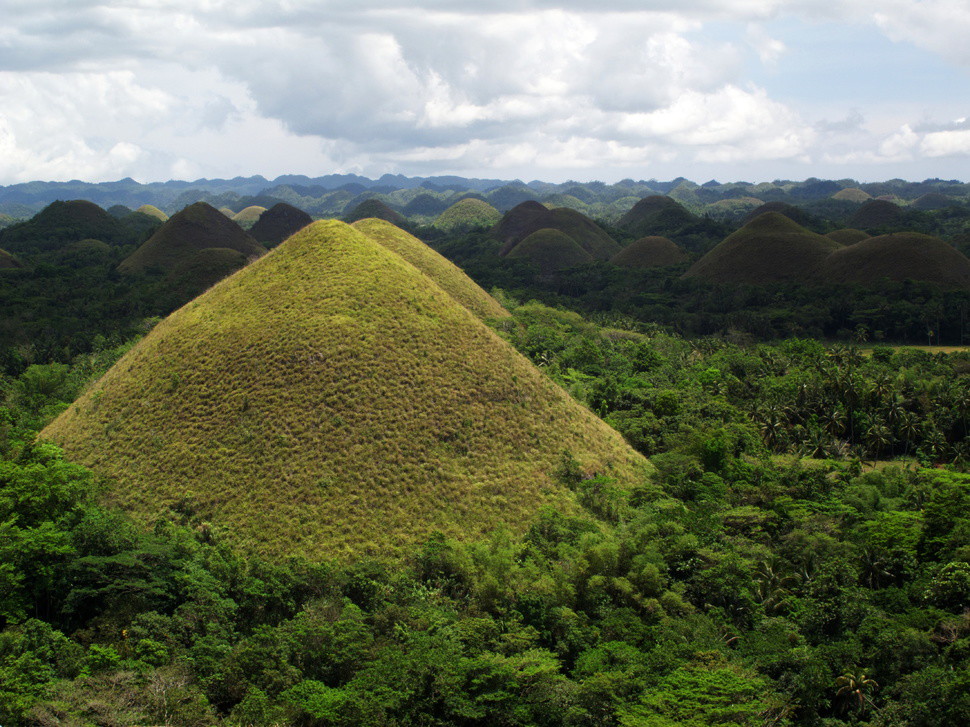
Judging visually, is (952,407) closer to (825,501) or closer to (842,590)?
(825,501)

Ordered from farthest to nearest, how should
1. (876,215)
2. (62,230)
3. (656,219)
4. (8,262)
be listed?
1. (656,219)
2. (876,215)
3. (62,230)
4. (8,262)

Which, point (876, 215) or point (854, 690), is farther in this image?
point (876, 215)

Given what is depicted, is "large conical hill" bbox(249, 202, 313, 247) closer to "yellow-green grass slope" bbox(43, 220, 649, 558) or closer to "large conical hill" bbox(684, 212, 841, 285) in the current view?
"large conical hill" bbox(684, 212, 841, 285)

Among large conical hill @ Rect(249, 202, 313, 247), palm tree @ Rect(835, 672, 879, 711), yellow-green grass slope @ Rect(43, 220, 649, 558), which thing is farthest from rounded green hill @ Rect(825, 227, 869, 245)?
large conical hill @ Rect(249, 202, 313, 247)

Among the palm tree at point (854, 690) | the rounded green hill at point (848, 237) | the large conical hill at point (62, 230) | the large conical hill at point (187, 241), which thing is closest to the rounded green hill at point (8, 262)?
the large conical hill at point (187, 241)

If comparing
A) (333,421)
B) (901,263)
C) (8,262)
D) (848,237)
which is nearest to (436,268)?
(333,421)

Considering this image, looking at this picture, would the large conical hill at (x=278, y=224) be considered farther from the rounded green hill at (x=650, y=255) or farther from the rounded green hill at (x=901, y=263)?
the rounded green hill at (x=901, y=263)

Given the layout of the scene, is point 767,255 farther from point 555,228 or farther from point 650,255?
point 555,228
